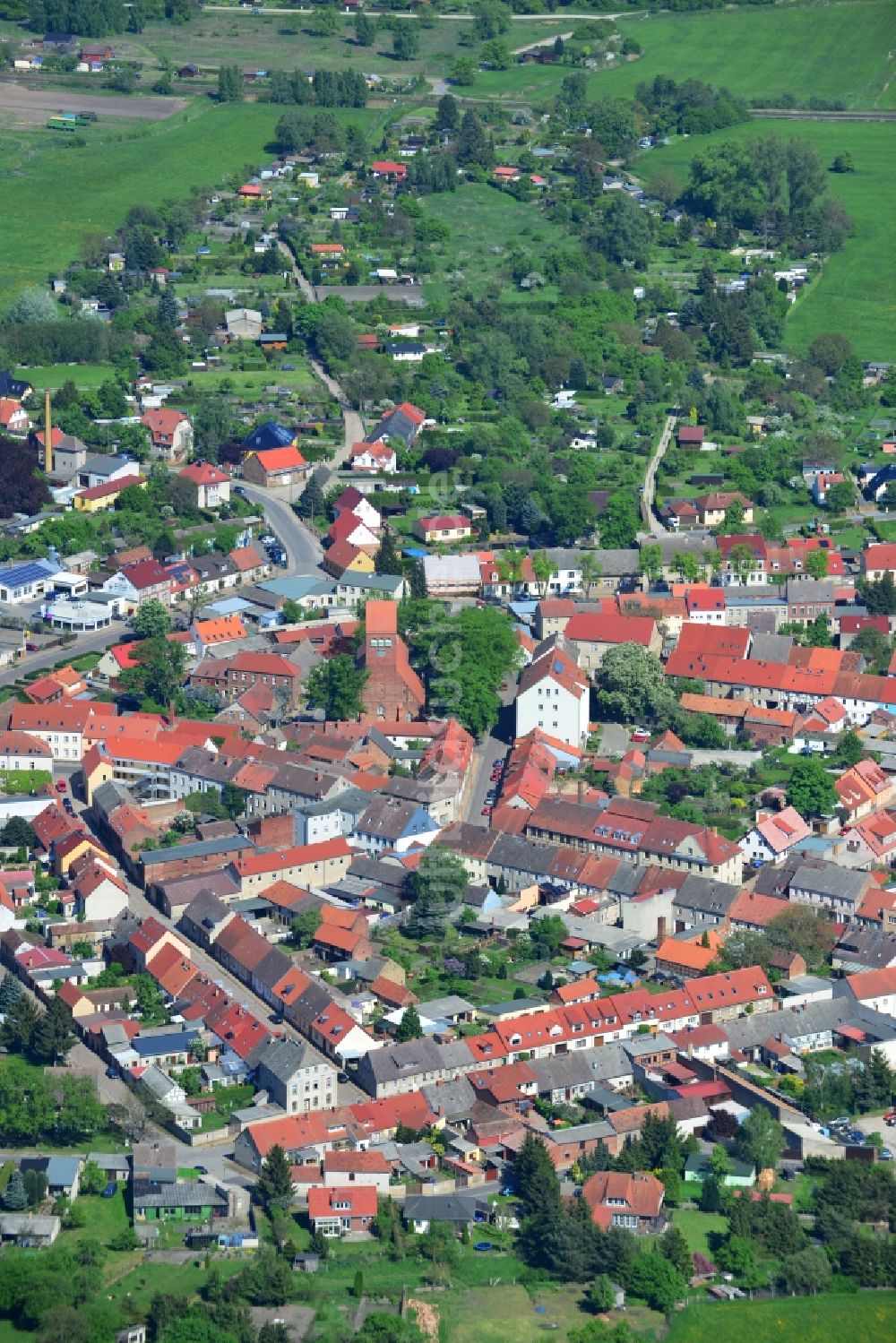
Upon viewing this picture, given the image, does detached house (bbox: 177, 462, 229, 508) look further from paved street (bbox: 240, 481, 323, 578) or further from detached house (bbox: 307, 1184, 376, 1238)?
detached house (bbox: 307, 1184, 376, 1238)

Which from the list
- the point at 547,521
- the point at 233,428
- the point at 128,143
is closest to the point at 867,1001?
the point at 547,521

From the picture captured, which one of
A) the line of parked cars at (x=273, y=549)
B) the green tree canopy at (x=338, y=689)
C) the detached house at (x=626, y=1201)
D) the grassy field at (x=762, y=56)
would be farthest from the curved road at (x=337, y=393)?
the detached house at (x=626, y=1201)

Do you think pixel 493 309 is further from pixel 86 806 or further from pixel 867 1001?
pixel 867 1001

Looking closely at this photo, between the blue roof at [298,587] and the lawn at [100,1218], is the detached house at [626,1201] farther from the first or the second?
the blue roof at [298,587]

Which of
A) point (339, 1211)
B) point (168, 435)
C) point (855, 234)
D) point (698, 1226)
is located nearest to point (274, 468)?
point (168, 435)

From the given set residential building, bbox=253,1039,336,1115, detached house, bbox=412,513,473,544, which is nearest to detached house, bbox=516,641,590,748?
detached house, bbox=412,513,473,544

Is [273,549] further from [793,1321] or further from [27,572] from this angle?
[793,1321]
